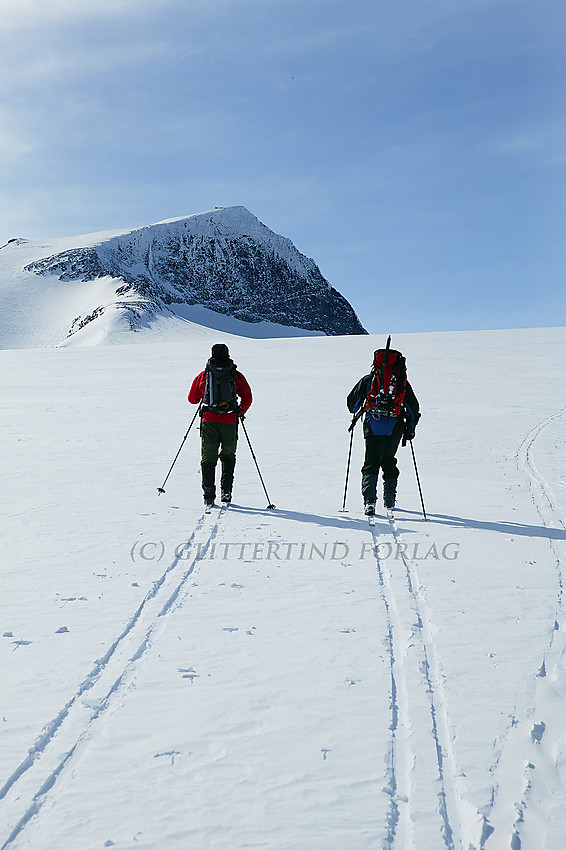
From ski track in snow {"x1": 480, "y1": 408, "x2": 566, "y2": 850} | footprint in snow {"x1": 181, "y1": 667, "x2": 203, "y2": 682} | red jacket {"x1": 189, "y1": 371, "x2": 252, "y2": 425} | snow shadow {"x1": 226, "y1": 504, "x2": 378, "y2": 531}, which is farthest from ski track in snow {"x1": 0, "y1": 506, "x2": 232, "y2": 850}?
red jacket {"x1": 189, "y1": 371, "x2": 252, "y2": 425}

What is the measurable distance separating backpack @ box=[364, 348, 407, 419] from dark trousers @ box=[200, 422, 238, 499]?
6.49 feet

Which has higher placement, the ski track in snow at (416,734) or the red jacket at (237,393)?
the red jacket at (237,393)

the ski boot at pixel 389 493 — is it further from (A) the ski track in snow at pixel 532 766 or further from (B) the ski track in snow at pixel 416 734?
(A) the ski track in snow at pixel 532 766

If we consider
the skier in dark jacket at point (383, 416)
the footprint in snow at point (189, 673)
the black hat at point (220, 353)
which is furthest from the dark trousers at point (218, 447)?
the footprint in snow at point (189, 673)

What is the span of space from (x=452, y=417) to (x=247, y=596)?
1293 centimetres

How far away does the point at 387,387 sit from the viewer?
25.0 feet

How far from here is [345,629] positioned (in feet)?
14.1

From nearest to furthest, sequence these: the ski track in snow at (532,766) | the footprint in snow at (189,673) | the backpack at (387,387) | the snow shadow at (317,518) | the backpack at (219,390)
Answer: the ski track in snow at (532,766)
the footprint in snow at (189,673)
the snow shadow at (317,518)
the backpack at (387,387)
the backpack at (219,390)

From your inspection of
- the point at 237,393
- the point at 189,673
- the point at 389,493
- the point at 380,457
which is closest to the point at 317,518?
the point at 389,493

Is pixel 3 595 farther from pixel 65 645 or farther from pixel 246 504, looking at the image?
pixel 246 504

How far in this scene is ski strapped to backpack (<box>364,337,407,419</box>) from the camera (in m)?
7.60

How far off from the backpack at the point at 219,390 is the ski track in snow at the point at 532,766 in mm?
4978

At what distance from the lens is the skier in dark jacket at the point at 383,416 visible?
7605 millimetres

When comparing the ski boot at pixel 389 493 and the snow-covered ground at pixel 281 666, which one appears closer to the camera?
the snow-covered ground at pixel 281 666
